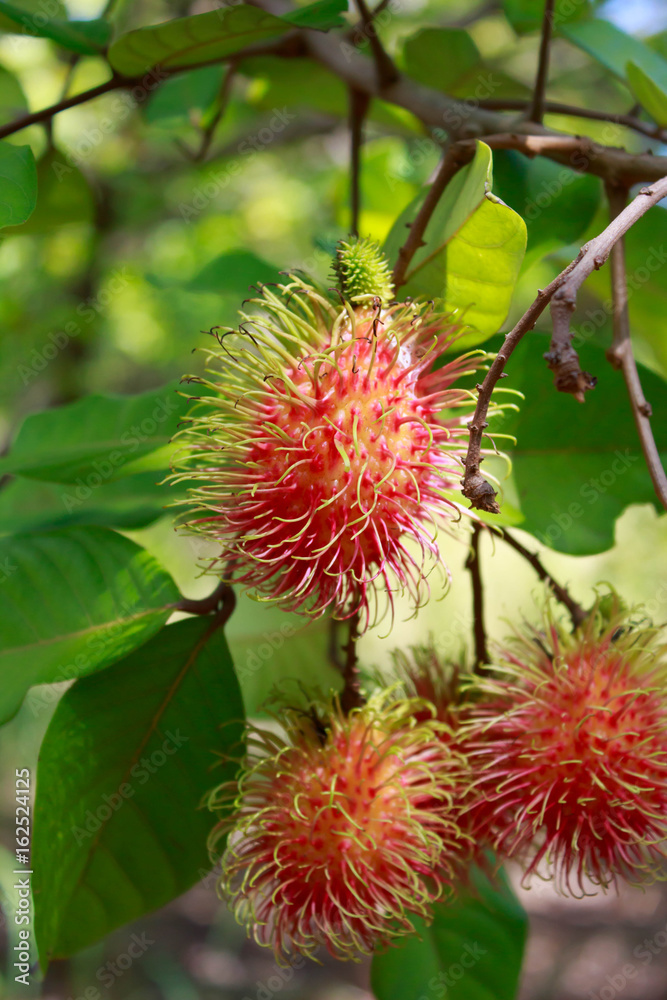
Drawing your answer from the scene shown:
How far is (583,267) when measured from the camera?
0.59 meters

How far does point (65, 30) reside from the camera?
1.00m

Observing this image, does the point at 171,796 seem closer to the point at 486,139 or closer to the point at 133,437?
the point at 133,437

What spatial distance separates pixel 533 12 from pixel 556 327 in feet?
3.15

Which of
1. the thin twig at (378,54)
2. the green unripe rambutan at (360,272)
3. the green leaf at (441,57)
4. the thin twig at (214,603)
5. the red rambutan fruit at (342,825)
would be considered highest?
the green leaf at (441,57)

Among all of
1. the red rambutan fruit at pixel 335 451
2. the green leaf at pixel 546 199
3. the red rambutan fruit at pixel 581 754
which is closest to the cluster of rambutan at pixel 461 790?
the red rambutan fruit at pixel 581 754

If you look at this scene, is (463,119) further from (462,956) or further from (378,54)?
(462,956)

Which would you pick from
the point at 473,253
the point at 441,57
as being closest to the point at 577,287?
the point at 473,253

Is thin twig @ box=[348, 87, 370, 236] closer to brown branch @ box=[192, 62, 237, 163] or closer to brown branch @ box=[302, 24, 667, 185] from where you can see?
brown branch @ box=[302, 24, 667, 185]

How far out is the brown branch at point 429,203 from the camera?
0.82 meters

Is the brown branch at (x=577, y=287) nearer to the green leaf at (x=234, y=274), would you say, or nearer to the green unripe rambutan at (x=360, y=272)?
the green unripe rambutan at (x=360, y=272)

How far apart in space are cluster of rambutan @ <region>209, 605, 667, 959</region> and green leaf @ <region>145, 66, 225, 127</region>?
107cm

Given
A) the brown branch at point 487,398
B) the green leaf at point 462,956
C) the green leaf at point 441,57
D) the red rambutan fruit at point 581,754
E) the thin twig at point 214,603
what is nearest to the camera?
the brown branch at point 487,398

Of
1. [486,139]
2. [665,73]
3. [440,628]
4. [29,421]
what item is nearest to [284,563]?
[486,139]

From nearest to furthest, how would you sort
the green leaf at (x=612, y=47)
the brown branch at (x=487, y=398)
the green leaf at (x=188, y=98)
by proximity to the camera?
1. the brown branch at (x=487, y=398)
2. the green leaf at (x=612, y=47)
3. the green leaf at (x=188, y=98)
